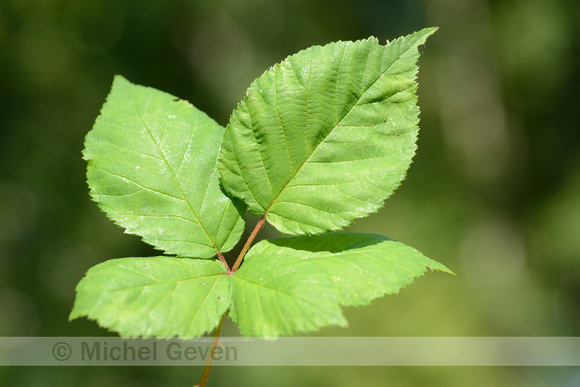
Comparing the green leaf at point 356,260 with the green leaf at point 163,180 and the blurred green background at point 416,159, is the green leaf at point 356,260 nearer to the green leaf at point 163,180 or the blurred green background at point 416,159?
the green leaf at point 163,180

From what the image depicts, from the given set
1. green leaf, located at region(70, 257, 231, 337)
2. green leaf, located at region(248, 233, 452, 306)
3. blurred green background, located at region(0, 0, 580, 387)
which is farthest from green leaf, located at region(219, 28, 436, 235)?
blurred green background, located at region(0, 0, 580, 387)

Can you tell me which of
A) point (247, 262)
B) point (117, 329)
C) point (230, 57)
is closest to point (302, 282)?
point (247, 262)

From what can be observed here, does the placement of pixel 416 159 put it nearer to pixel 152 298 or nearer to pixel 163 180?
pixel 163 180

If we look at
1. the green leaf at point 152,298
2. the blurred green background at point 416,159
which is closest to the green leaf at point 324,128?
the green leaf at point 152,298

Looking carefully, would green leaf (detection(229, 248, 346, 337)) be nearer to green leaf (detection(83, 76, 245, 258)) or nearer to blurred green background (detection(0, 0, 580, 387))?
green leaf (detection(83, 76, 245, 258))

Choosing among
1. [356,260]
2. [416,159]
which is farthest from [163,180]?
[416,159]

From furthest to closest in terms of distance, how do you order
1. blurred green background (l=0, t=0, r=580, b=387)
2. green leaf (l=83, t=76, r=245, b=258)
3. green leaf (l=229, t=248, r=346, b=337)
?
blurred green background (l=0, t=0, r=580, b=387) → green leaf (l=83, t=76, r=245, b=258) → green leaf (l=229, t=248, r=346, b=337)
